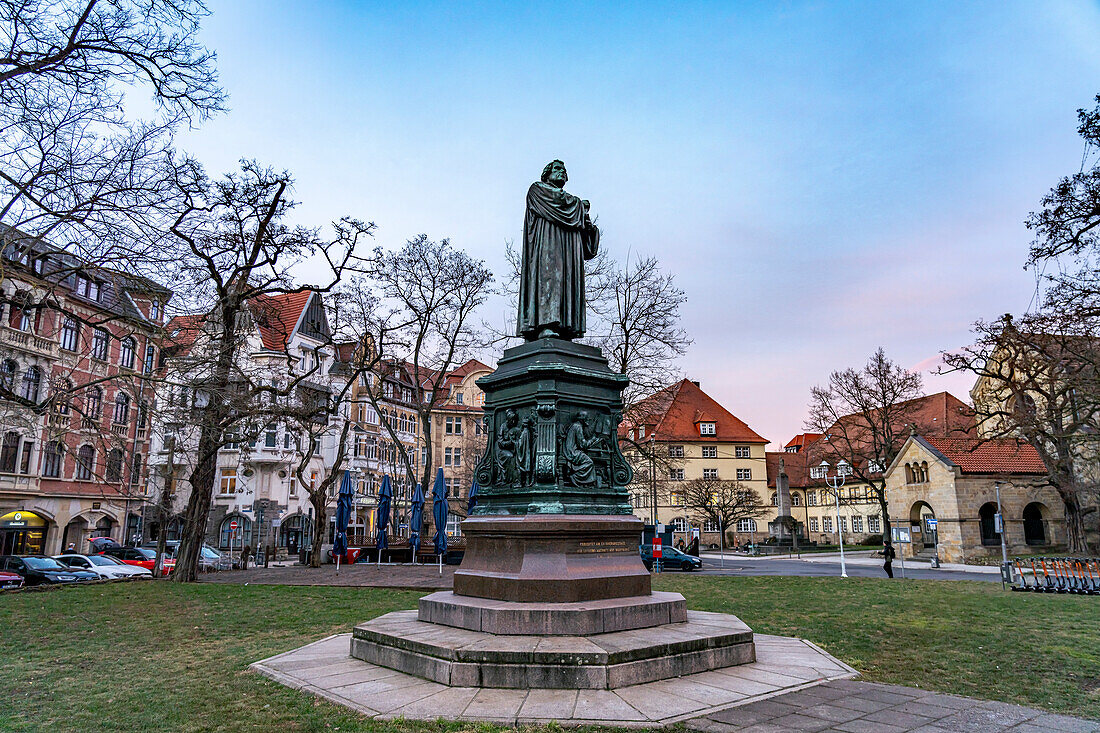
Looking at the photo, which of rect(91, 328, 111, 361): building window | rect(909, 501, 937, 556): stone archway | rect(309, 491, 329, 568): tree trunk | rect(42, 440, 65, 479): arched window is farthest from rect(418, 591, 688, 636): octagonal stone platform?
rect(909, 501, 937, 556): stone archway

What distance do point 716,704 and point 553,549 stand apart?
2.54 metres

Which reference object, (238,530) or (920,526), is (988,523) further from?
(238,530)

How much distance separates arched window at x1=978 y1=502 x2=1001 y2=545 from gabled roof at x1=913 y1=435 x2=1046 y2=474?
2.10 m

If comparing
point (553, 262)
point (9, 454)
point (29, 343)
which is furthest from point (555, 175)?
point (9, 454)

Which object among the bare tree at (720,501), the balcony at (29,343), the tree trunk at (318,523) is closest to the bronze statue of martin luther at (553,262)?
the tree trunk at (318,523)

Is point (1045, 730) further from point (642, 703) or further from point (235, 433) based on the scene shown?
point (235, 433)

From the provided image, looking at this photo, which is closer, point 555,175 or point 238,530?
point 555,175

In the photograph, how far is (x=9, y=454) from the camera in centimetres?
3438

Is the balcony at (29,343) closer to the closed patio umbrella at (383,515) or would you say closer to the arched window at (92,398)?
the arched window at (92,398)

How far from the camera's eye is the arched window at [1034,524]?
125 feet

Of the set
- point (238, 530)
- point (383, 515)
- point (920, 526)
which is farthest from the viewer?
point (238, 530)

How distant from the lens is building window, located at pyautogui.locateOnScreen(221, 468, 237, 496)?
47469 mm

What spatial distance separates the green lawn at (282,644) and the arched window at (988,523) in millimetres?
24110

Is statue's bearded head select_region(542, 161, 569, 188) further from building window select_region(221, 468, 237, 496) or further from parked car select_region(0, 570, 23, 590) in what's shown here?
building window select_region(221, 468, 237, 496)
